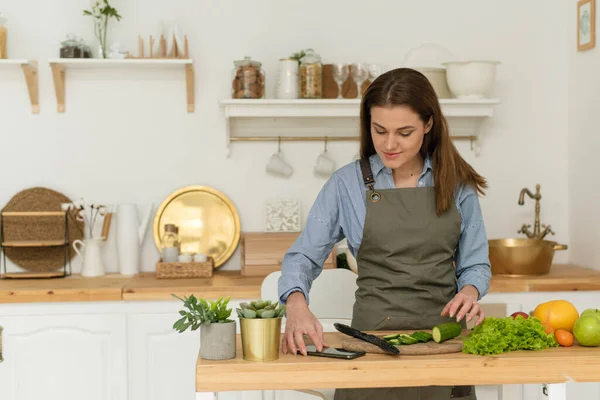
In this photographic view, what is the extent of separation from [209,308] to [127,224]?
177 cm

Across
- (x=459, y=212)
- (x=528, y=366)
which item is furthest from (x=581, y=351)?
(x=459, y=212)

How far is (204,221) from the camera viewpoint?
3.47 metres

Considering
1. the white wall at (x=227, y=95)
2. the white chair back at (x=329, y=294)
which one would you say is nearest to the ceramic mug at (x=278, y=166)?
the white wall at (x=227, y=95)

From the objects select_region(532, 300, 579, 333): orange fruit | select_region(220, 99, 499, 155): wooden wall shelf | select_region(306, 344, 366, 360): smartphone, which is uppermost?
select_region(220, 99, 499, 155): wooden wall shelf

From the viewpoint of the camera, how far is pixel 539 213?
3.52 m

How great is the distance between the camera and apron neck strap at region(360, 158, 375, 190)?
2084mm

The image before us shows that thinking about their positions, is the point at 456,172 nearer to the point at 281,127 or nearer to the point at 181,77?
the point at 281,127

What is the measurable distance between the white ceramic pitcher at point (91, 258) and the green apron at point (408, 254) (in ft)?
5.15

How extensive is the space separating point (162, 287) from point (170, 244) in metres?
0.43

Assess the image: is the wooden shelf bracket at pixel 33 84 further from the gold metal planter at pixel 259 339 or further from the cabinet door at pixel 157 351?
the gold metal planter at pixel 259 339

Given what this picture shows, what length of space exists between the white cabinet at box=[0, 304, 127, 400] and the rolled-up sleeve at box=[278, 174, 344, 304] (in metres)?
1.19

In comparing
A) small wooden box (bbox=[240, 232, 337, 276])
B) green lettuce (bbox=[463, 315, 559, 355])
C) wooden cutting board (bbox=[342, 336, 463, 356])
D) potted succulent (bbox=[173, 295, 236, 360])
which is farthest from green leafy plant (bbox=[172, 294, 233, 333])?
small wooden box (bbox=[240, 232, 337, 276])

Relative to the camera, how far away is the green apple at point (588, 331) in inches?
67.2

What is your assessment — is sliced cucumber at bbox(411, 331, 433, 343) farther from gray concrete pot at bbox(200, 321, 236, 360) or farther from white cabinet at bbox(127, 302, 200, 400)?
white cabinet at bbox(127, 302, 200, 400)
